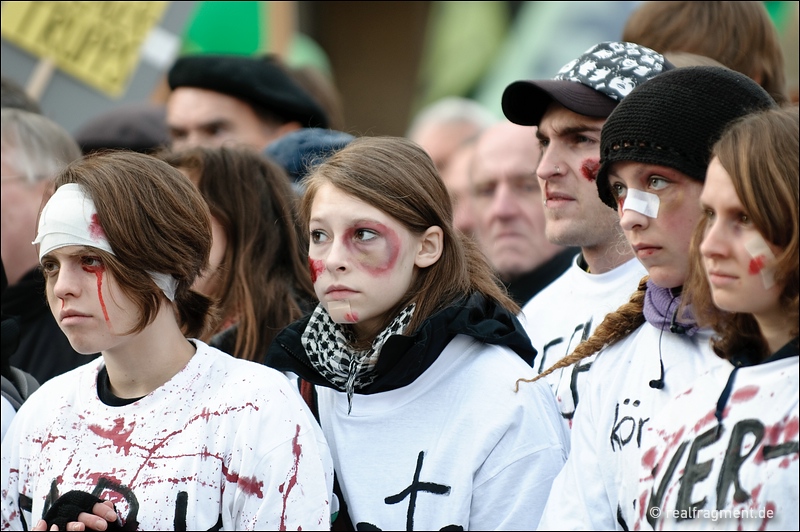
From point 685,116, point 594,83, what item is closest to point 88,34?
point 594,83

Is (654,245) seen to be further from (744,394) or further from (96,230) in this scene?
(96,230)

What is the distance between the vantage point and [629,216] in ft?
9.26

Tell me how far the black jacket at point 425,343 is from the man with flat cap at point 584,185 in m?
0.31

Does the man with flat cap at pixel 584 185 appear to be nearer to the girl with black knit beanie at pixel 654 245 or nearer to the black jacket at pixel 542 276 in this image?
the girl with black knit beanie at pixel 654 245

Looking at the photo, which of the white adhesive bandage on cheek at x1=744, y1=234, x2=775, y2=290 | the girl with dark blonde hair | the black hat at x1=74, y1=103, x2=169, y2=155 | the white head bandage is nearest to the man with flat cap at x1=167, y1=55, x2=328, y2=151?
the black hat at x1=74, y1=103, x2=169, y2=155

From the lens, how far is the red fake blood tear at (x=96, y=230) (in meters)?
2.91

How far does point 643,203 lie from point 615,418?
1.79ft

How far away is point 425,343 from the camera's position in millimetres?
3039

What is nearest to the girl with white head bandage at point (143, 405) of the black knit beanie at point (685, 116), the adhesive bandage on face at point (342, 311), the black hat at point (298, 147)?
the adhesive bandage on face at point (342, 311)

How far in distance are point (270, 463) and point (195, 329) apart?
715 millimetres

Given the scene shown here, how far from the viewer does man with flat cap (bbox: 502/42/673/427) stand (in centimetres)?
352

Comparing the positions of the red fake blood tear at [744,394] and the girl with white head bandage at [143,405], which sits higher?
the red fake blood tear at [744,394]

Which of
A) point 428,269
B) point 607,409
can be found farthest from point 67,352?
point 607,409

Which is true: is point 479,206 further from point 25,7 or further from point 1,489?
point 1,489
